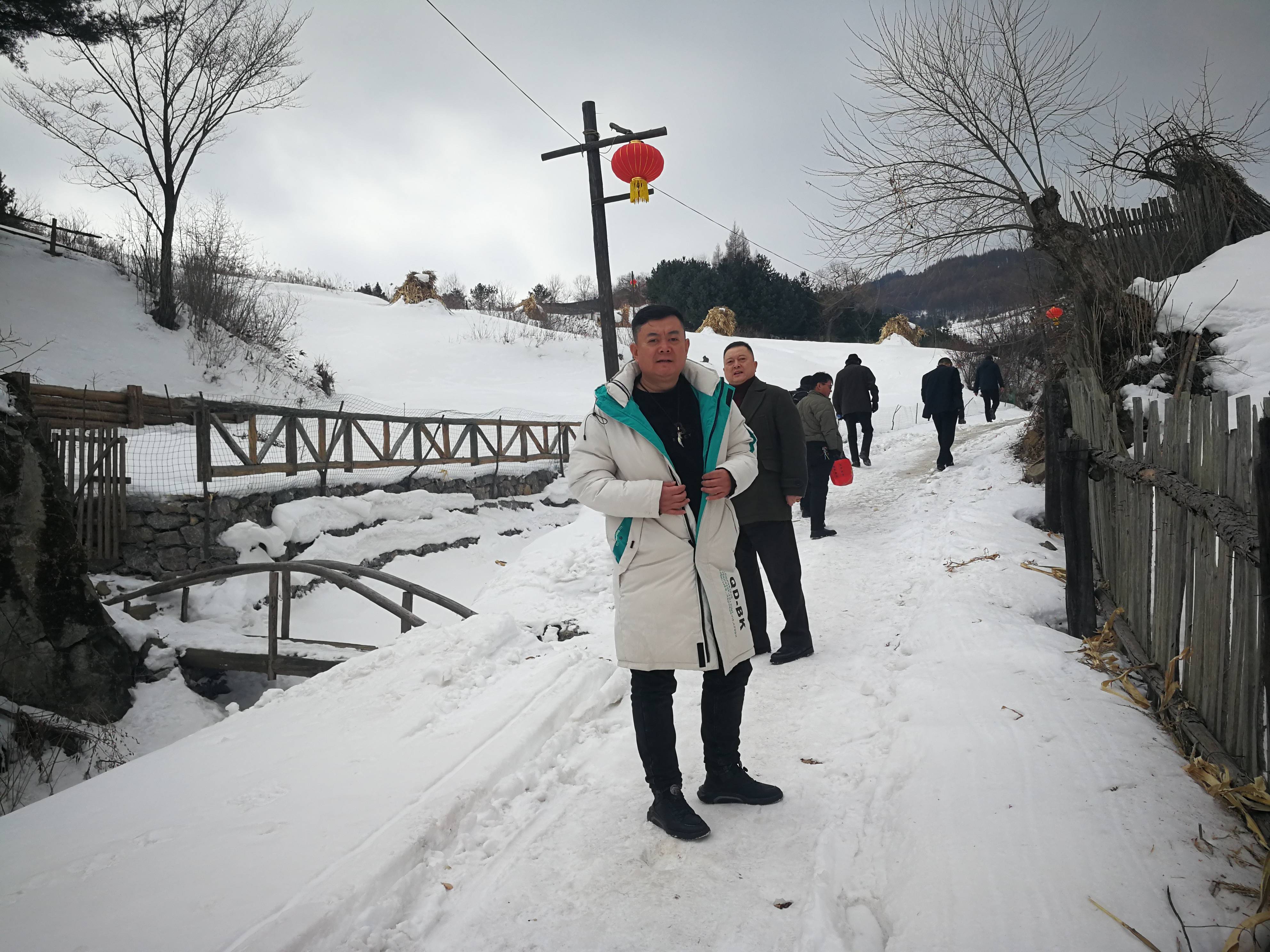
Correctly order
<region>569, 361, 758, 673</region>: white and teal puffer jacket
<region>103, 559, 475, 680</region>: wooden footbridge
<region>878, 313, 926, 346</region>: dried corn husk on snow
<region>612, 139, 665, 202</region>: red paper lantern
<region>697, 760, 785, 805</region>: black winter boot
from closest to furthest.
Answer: <region>569, 361, 758, 673</region>: white and teal puffer jacket → <region>697, 760, 785, 805</region>: black winter boot → <region>103, 559, 475, 680</region>: wooden footbridge → <region>612, 139, 665, 202</region>: red paper lantern → <region>878, 313, 926, 346</region>: dried corn husk on snow

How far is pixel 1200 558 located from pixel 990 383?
49.3 feet

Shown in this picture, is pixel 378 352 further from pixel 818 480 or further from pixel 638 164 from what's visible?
pixel 818 480

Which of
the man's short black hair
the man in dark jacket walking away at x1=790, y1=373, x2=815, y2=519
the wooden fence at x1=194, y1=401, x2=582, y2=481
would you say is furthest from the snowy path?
the wooden fence at x1=194, y1=401, x2=582, y2=481

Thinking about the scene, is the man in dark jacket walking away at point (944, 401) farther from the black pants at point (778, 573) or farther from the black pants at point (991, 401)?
the black pants at point (778, 573)

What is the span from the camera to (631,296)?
40562 millimetres

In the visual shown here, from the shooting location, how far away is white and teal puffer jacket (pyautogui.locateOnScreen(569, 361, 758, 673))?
7.74 ft

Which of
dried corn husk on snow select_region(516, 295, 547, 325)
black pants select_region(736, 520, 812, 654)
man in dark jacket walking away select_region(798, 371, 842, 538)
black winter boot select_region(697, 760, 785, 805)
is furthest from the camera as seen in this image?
dried corn husk on snow select_region(516, 295, 547, 325)

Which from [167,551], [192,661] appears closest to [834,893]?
[192,661]

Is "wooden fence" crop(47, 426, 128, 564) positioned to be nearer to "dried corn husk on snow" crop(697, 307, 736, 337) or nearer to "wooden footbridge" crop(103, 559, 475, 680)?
"wooden footbridge" crop(103, 559, 475, 680)

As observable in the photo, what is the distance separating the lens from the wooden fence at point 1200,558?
2.12 meters

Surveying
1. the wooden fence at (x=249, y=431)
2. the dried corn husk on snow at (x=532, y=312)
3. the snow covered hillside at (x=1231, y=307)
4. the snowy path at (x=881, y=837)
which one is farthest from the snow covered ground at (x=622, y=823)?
the dried corn husk on snow at (x=532, y=312)

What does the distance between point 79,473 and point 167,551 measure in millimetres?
1347

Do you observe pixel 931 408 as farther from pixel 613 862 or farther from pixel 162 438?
pixel 162 438

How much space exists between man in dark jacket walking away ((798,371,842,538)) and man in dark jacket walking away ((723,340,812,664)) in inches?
119
